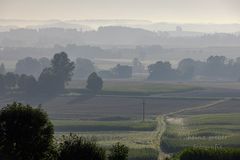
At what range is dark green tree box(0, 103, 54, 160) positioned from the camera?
161ft

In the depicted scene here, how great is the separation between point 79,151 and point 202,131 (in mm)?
51200

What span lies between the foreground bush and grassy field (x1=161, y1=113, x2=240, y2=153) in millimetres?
18481

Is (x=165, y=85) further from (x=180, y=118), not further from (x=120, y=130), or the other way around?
(x=120, y=130)

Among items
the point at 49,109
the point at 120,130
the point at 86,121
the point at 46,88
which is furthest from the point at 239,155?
the point at 46,88

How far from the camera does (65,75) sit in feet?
541

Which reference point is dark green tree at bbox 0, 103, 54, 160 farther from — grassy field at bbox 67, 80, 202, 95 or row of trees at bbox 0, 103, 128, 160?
grassy field at bbox 67, 80, 202, 95

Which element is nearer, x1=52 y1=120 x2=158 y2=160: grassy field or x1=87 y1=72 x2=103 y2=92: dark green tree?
x1=52 y1=120 x2=158 y2=160: grassy field

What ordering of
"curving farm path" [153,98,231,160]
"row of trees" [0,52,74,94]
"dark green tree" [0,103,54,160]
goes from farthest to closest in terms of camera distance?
"row of trees" [0,52,74,94] → "curving farm path" [153,98,231,160] → "dark green tree" [0,103,54,160]

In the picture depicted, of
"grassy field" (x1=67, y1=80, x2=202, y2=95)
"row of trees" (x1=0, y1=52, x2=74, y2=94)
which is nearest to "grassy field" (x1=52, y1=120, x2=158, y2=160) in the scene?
"row of trees" (x1=0, y1=52, x2=74, y2=94)

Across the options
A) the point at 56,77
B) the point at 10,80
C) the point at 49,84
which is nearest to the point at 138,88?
the point at 56,77

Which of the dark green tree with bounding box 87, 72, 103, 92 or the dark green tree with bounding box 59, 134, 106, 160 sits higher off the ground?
the dark green tree with bounding box 87, 72, 103, 92

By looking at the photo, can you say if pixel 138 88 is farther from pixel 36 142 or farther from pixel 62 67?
pixel 36 142

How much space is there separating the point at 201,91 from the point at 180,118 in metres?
43.1

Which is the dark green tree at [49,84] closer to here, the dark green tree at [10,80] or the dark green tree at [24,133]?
the dark green tree at [10,80]
